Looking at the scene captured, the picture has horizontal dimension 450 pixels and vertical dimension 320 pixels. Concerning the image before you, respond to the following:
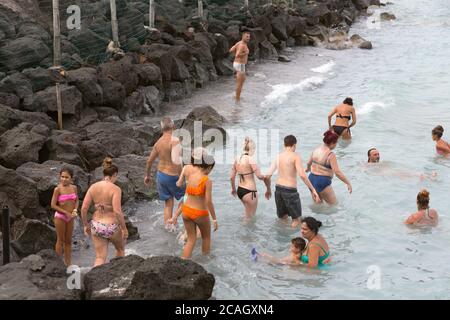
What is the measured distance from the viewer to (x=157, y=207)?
1122 centimetres

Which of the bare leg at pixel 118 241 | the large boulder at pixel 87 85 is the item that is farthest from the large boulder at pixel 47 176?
the large boulder at pixel 87 85

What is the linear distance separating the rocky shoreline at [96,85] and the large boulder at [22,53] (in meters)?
0.02

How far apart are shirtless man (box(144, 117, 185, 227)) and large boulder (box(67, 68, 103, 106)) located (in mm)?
5244

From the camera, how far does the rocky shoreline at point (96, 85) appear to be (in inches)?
402

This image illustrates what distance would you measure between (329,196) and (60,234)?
447cm

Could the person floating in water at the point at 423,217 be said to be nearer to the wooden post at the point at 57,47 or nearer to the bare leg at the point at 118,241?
the bare leg at the point at 118,241

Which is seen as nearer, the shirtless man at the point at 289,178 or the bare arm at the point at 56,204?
the bare arm at the point at 56,204

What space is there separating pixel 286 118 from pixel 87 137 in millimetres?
6307

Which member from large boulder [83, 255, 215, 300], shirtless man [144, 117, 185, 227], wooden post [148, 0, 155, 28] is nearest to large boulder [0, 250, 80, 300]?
large boulder [83, 255, 215, 300]

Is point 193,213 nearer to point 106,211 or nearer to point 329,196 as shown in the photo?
point 106,211

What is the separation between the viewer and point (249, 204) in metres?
10.2

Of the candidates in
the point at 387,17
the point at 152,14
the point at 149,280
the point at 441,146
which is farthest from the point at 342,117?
the point at 387,17

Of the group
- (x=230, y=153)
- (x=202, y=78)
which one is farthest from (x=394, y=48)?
(x=230, y=153)

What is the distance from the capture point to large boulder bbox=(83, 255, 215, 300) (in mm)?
6746
